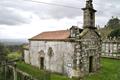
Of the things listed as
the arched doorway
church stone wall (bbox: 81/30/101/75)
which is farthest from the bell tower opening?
the arched doorway

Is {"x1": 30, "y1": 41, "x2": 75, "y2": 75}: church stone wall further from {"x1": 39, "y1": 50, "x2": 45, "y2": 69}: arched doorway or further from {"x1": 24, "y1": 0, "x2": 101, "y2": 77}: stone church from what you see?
{"x1": 39, "y1": 50, "x2": 45, "y2": 69}: arched doorway

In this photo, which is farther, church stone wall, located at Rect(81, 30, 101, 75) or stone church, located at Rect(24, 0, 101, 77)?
church stone wall, located at Rect(81, 30, 101, 75)

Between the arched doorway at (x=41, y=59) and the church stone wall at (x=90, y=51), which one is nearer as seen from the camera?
the church stone wall at (x=90, y=51)

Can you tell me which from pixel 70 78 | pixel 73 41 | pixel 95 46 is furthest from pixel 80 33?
pixel 70 78

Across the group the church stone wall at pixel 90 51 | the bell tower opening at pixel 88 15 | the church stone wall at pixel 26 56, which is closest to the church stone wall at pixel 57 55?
the church stone wall at pixel 90 51

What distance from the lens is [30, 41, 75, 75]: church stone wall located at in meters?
23.7

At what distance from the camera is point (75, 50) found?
23141 millimetres

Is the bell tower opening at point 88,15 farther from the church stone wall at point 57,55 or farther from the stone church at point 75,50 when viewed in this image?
the church stone wall at point 57,55

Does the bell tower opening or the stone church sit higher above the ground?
the bell tower opening

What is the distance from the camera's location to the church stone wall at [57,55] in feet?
77.8

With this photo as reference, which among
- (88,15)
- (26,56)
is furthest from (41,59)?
(88,15)

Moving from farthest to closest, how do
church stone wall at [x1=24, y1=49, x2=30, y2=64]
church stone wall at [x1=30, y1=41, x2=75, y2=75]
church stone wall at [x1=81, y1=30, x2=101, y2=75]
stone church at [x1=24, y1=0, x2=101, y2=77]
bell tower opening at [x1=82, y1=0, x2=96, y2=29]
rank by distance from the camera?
church stone wall at [x1=24, y1=49, x2=30, y2=64] < bell tower opening at [x1=82, y1=0, x2=96, y2=29] < church stone wall at [x1=81, y1=30, x2=101, y2=75] < church stone wall at [x1=30, y1=41, x2=75, y2=75] < stone church at [x1=24, y1=0, x2=101, y2=77]

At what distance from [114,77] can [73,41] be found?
6.51m

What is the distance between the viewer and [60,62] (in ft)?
82.8
